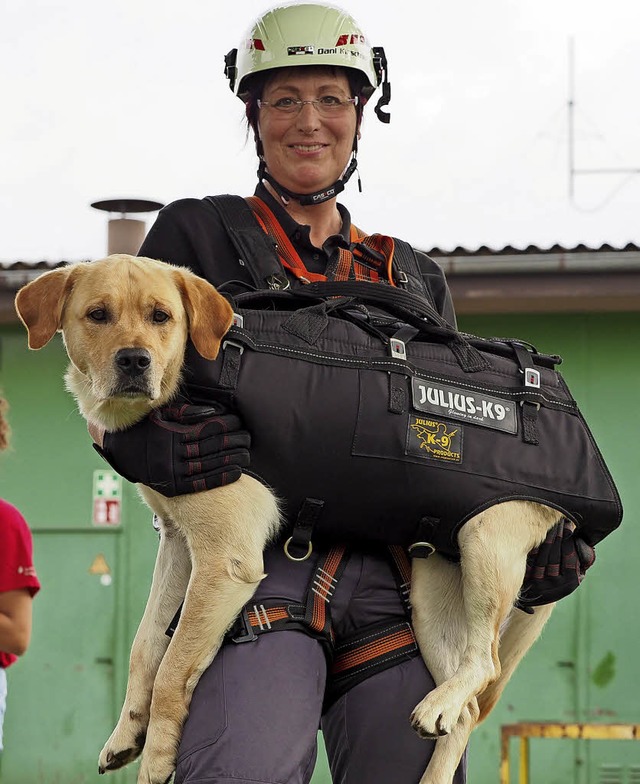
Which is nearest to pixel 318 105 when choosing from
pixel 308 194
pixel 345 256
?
pixel 308 194

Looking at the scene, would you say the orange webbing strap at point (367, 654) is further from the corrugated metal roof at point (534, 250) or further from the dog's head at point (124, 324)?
the corrugated metal roof at point (534, 250)

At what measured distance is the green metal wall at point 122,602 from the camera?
8094 millimetres

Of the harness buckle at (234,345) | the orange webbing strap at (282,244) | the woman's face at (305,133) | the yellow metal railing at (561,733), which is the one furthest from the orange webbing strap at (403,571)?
the yellow metal railing at (561,733)

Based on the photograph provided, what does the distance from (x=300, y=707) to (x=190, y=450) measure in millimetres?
604

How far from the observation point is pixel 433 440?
283 centimetres

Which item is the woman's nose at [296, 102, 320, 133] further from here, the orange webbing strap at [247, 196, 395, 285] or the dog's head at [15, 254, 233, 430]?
the dog's head at [15, 254, 233, 430]

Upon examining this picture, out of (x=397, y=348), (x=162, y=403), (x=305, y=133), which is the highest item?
(x=305, y=133)

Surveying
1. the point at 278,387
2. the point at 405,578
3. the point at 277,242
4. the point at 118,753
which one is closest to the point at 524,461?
the point at 405,578

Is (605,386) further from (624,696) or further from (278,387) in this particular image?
(278,387)

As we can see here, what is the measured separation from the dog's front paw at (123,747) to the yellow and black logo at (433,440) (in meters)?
0.91

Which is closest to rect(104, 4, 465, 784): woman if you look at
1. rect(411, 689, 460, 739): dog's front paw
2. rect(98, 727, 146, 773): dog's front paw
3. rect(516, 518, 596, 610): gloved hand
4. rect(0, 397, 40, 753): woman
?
rect(411, 689, 460, 739): dog's front paw

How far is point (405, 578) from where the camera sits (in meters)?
2.99

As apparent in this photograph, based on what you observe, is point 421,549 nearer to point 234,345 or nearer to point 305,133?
point 234,345

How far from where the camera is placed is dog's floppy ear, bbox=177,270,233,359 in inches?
109
